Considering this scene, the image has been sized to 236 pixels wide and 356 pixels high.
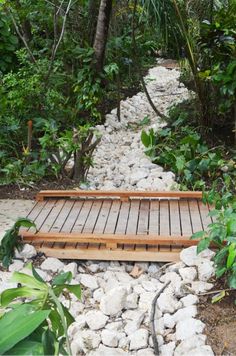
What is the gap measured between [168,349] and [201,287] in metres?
0.51

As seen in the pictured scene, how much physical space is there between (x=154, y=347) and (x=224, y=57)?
361 centimetres

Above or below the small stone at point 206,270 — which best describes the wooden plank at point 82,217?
below

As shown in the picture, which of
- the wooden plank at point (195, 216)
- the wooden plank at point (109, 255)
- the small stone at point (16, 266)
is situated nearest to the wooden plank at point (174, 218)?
the wooden plank at point (195, 216)

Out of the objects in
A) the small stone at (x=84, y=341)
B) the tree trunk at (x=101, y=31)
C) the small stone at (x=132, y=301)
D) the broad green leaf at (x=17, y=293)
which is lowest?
the small stone at (x=84, y=341)

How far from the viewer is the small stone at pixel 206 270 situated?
2.70m

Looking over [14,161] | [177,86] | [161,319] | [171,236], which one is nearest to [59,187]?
[14,161]

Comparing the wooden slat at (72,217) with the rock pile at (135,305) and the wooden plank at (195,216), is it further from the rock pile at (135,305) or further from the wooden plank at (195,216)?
the wooden plank at (195,216)

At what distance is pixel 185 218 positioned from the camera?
3516 mm

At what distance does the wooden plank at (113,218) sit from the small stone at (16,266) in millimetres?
650

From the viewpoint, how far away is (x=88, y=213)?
3.68m

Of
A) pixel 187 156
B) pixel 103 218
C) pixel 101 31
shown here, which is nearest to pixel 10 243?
pixel 103 218

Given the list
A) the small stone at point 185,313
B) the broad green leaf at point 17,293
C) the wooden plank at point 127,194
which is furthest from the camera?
the wooden plank at point 127,194

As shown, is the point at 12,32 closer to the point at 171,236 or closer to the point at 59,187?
the point at 59,187

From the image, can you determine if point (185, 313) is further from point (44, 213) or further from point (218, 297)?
point (44, 213)
